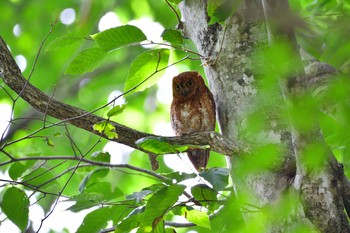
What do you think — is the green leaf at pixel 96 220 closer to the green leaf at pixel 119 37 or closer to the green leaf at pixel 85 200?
the green leaf at pixel 85 200

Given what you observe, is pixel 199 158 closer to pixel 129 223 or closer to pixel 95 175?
pixel 95 175

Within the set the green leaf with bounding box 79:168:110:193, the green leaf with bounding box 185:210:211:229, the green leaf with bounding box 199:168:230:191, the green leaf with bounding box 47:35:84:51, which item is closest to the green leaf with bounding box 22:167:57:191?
the green leaf with bounding box 79:168:110:193

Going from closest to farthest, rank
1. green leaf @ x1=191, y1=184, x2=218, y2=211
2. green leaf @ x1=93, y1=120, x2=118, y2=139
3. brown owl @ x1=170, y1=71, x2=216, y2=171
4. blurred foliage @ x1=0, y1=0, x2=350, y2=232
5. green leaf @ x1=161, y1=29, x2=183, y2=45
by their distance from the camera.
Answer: blurred foliage @ x1=0, y1=0, x2=350, y2=232, green leaf @ x1=93, y1=120, x2=118, y2=139, green leaf @ x1=191, y1=184, x2=218, y2=211, green leaf @ x1=161, y1=29, x2=183, y2=45, brown owl @ x1=170, y1=71, x2=216, y2=171

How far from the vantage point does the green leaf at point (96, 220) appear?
3291 mm

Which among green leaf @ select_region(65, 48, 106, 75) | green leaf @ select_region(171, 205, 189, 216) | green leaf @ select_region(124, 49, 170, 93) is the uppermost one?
green leaf @ select_region(65, 48, 106, 75)

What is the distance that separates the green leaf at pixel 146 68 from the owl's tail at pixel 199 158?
4.75 feet

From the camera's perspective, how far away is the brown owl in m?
4.58

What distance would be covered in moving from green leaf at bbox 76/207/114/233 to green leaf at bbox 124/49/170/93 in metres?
0.68

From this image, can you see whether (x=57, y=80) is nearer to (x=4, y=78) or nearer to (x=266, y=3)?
(x=4, y=78)

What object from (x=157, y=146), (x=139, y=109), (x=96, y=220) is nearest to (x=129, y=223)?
(x=96, y=220)

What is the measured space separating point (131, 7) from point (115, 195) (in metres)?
4.24

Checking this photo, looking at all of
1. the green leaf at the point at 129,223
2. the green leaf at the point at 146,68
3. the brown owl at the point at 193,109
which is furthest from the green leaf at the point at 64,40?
the brown owl at the point at 193,109

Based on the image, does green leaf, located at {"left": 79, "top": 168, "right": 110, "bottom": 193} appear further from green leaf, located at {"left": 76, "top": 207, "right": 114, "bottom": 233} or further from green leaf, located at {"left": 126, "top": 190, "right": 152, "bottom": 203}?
green leaf, located at {"left": 126, "top": 190, "right": 152, "bottom": 203}

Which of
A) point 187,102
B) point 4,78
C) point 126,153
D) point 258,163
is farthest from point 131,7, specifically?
point 258,163
